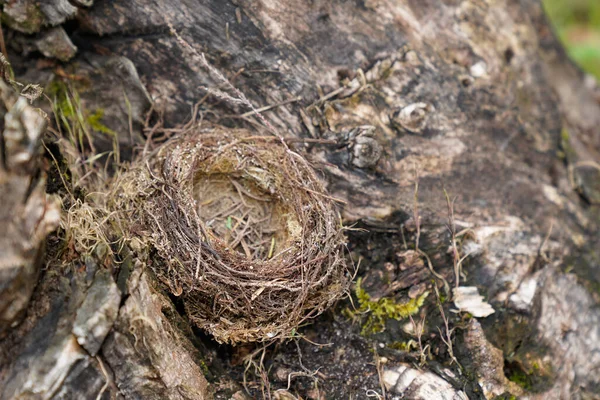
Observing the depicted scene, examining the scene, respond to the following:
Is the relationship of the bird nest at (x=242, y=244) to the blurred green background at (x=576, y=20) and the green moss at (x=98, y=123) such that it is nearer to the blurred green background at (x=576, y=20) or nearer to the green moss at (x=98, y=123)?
the green moss at (x=98, y=123)

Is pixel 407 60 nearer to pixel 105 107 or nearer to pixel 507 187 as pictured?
pixel 507 187

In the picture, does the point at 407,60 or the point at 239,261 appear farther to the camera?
the point at 407,60

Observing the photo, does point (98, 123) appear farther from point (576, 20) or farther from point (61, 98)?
Result: point (576, 20)

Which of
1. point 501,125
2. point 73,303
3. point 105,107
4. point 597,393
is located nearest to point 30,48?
point 105,107

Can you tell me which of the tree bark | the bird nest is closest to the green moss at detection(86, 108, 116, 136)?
the tree bark

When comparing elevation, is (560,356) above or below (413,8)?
below

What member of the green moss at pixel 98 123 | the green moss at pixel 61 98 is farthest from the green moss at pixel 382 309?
the green moss at pixel 61 98

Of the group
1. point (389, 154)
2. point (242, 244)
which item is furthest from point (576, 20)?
point (242, 244)
